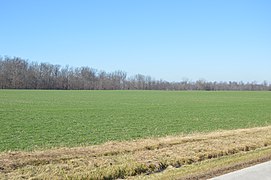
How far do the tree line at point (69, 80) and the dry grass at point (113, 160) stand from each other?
121 metres

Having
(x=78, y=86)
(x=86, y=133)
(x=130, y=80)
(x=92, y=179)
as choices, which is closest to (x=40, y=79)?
(x=78, y=86)

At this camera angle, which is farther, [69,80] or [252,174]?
[69,80]

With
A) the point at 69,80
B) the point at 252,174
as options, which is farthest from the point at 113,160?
the point at 69,80

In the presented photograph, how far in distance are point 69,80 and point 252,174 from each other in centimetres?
14430

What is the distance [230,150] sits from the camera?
1084cm

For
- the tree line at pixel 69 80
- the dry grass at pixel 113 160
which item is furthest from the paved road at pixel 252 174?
the tree line at pixel 69 80

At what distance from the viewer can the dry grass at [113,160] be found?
7.32m

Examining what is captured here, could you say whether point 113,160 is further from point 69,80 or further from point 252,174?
point 69,80

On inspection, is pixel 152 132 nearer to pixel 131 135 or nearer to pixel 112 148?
pixel 131 135

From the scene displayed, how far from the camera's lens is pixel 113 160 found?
872 centimetres

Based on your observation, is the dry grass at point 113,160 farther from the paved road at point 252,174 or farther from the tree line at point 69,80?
the tree line at point 69,80

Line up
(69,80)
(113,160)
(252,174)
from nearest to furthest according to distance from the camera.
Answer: (252,174) < (113,160) < (69,80)

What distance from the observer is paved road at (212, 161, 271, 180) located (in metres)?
6.80

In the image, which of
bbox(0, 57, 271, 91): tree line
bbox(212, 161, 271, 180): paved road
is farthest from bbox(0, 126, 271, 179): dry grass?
bbox(0, 57, 271, 91): tree line
